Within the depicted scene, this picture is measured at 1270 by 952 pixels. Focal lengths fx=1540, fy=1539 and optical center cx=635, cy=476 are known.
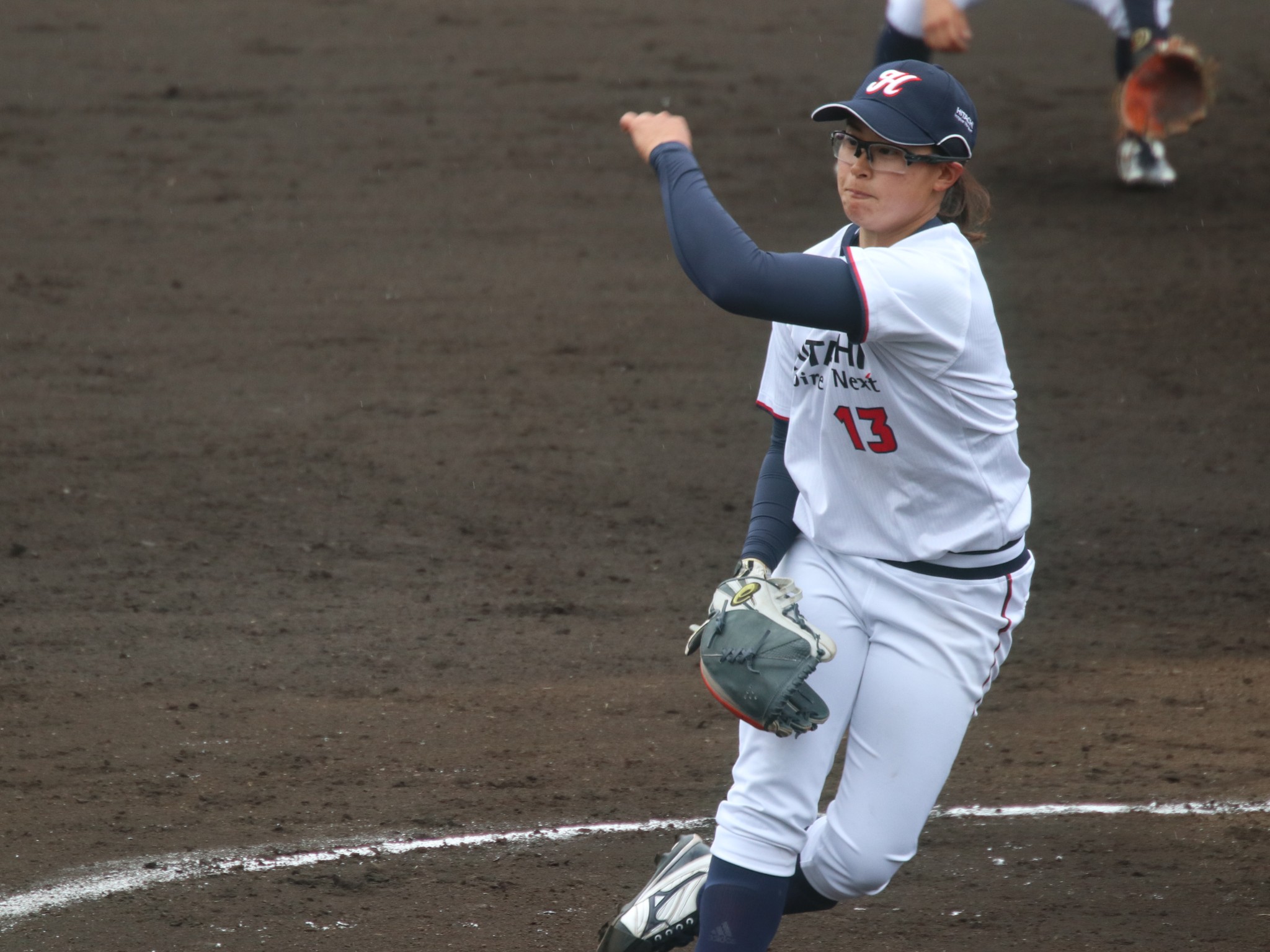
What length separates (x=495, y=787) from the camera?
3.87 meters

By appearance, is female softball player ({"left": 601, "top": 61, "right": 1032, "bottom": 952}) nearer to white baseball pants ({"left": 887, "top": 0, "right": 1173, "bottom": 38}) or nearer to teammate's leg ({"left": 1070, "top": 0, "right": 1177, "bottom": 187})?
white baseball pants ({"left": 887, "top": 0, "right": 1173, "bottom": 38})

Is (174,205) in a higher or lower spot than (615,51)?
lower

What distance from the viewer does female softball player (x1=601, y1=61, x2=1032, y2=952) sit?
104 inches

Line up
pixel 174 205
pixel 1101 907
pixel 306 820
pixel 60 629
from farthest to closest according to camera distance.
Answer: pixel 174 205, pixel 60 629, pixel 306 820, pixel 1101 907

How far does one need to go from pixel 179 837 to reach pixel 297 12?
10039mm

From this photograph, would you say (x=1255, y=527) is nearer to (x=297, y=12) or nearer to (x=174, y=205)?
(x=174, y=205)

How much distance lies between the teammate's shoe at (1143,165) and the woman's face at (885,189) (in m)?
7.36

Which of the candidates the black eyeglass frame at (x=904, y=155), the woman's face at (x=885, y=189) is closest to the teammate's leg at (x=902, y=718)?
the woman's face at (x=885, y=189)

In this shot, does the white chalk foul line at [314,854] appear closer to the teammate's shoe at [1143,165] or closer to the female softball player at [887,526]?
the female softball player at [887,526]

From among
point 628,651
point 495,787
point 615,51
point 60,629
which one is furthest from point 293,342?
point 615,51

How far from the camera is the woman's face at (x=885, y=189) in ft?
8.82

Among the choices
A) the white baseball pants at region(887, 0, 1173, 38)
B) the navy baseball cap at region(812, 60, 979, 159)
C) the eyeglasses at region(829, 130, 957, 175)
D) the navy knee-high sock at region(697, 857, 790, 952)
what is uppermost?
the white baseball pants at region(887, 0, 1173, 38)

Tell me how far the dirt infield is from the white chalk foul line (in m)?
0.04

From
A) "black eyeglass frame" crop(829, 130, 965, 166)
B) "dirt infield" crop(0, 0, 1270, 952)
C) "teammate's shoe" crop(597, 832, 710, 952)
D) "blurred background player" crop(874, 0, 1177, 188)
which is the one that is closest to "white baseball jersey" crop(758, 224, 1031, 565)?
"black eyeglass frame" crop(829, 130, 965, 166)
